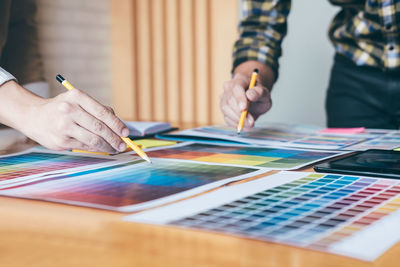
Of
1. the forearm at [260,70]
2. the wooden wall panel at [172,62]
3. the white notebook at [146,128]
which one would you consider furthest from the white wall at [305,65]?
the white notebook at [146,128]

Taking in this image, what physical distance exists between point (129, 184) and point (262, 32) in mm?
945

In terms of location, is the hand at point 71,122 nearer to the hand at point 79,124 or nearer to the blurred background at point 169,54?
the hand at point 79,124

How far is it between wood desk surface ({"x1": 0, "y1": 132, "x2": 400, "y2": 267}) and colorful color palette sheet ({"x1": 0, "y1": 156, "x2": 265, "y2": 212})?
56 millimetres

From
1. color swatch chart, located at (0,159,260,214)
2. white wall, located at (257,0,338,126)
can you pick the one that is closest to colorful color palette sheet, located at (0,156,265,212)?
color swatch chart, located at (0,159,260,214)

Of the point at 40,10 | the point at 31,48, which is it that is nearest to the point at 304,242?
the point at 31,48

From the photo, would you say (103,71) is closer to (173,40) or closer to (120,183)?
(173,40)

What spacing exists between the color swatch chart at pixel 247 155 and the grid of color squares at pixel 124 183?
0.06 m

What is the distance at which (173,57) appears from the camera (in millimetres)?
2941

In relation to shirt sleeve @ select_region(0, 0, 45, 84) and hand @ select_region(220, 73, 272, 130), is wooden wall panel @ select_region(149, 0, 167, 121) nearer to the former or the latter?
shirt sleeve @ select_region(0, 0, 45, 84)

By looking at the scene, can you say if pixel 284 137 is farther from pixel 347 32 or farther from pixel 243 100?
pixel 347 32

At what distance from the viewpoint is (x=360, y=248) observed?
0.37 metres

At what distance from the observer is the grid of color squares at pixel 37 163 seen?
2.32 ft

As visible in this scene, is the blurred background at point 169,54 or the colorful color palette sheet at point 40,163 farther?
the blurred background at point 169,54

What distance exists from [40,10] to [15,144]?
174 cm
